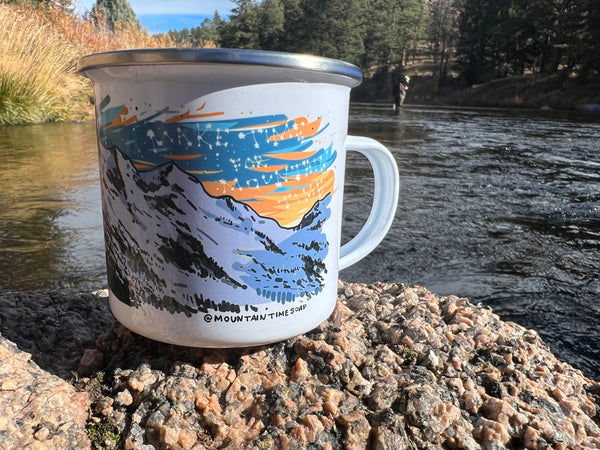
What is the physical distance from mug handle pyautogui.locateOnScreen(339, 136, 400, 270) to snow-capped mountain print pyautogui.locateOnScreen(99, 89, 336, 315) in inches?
11.1

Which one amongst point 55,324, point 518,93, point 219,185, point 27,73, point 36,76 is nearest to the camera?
point 219,185

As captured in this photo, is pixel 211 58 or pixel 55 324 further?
pixel 55 324

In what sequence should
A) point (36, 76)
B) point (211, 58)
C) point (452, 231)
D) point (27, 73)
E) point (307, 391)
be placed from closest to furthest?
point (211, 58)
point (307, 391)
point (452, 231)
point (27, 73)
point (36, 76)

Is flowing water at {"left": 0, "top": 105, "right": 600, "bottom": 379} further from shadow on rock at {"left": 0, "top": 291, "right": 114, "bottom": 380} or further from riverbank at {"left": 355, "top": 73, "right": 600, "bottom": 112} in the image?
riverbank at {"left": 355, "top": 73, "right": 600, "bottom": 112}

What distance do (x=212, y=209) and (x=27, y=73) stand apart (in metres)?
8.56

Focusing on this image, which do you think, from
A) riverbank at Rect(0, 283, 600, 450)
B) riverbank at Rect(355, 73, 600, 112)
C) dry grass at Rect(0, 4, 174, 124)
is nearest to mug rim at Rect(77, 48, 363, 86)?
riverbank at Rect(0, 283, 600, 450)

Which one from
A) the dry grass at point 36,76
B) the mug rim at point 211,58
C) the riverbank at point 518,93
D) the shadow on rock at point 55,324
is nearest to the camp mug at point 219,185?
the mug rim at point 211,58

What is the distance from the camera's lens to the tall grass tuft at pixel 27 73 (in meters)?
7.75

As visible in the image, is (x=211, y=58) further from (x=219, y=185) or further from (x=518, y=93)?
(x=518, y=93)

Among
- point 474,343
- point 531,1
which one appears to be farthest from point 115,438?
point 531,1

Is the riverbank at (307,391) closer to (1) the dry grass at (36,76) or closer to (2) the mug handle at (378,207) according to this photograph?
(2) the mug handle at (378,207)

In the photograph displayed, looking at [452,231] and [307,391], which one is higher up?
[307,391]

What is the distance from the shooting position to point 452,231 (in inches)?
144

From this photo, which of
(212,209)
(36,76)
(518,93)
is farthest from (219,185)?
(518,93)
